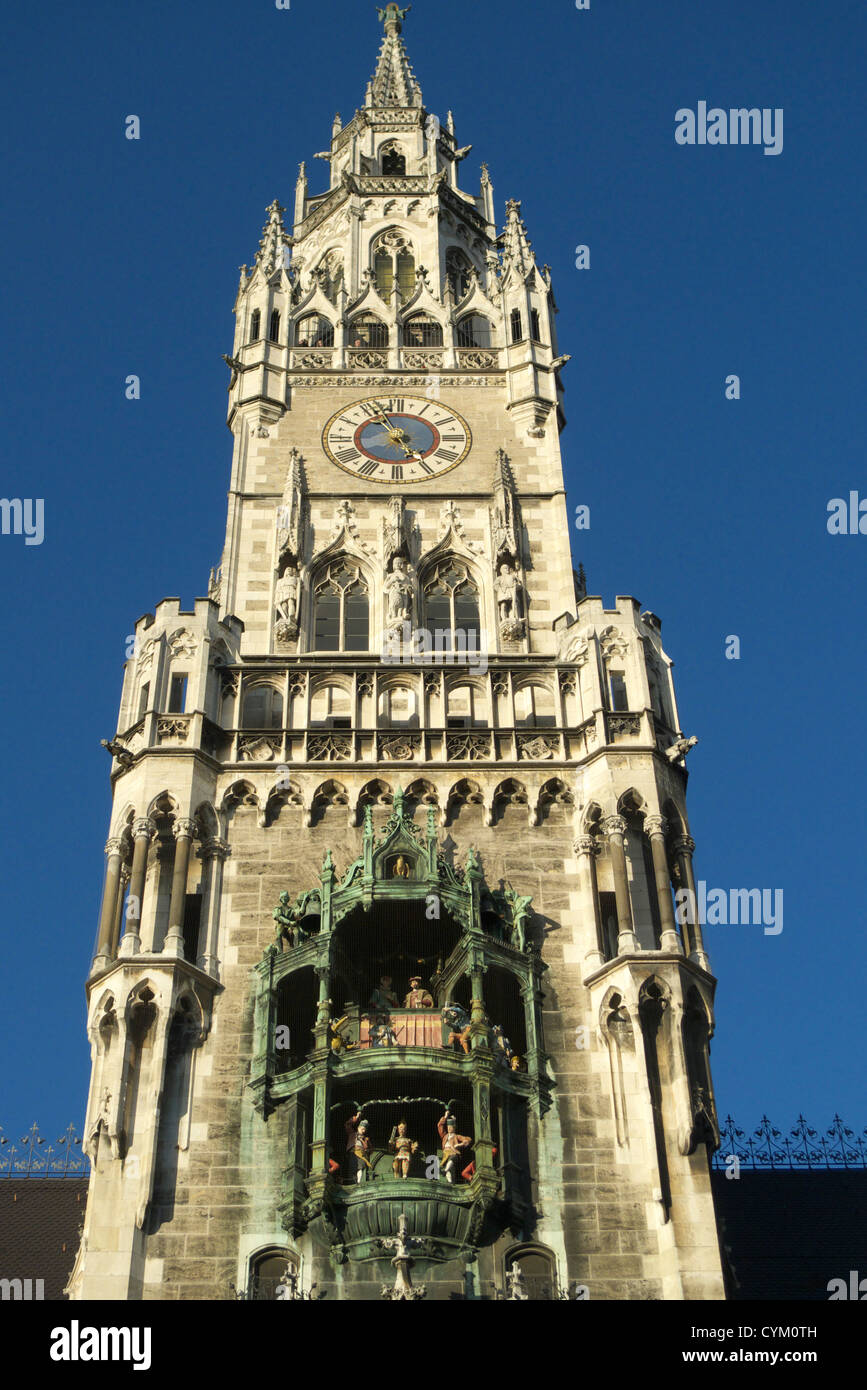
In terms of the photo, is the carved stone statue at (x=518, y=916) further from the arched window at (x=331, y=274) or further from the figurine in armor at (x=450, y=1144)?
the arched window at (x=331, y=274)

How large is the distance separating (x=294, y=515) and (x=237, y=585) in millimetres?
2030

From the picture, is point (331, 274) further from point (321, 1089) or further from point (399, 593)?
point (321, 1089)

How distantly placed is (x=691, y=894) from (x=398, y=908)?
4756 millimetres

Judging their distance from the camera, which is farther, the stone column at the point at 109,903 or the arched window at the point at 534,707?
the arched window at the point at 534,707

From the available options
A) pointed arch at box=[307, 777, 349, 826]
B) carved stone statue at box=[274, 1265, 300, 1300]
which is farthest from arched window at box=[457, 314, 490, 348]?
carved stone statue at box=[274, 1265, 300, 1300]

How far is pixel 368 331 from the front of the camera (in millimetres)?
45250

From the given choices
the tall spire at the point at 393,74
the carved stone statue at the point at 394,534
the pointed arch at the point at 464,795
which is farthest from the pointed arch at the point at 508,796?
the tall spire at the point at 393,74

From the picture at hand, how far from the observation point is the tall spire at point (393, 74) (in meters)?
57.1

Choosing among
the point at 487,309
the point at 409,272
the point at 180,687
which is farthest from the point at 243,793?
the point at 409,272

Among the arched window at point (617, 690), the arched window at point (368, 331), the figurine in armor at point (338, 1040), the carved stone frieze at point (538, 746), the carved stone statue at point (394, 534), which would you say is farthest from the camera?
the arched window at point (368, 331)

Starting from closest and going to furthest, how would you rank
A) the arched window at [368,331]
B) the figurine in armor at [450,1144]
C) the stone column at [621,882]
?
1. the figurine in armor at [450,1144]
2. the stone column at [621,882]
3. the arched window at [368,331]

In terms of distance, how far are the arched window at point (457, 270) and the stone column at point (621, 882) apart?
71.0 feet

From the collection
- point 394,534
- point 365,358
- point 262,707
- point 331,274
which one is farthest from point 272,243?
point 262,707

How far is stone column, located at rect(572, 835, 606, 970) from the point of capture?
29.0 meters
